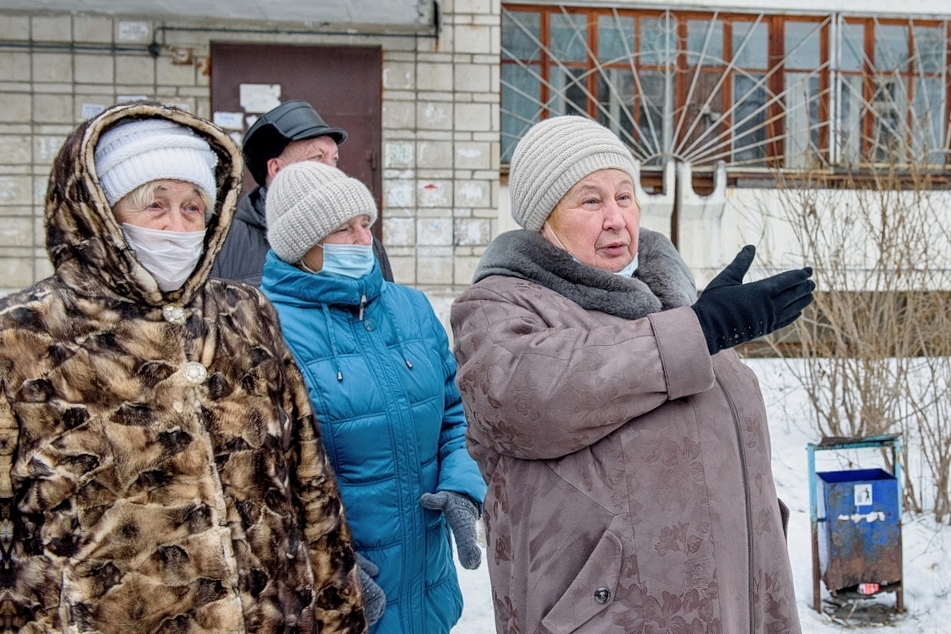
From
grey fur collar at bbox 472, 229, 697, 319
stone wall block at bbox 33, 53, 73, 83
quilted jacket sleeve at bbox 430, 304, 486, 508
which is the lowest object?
quilted jacket sleeve at bbox 430, 304, 486, 508

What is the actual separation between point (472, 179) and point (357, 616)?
Result: 6.01 metres

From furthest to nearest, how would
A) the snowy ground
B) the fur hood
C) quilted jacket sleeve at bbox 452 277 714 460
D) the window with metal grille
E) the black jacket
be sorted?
A: the window with metal grille
the snowy ground
the black jacket
the fur hood
quilted jacket sleeve at bbox 452 277 714 460

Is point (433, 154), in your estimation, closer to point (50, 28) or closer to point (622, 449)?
point (50, 28)

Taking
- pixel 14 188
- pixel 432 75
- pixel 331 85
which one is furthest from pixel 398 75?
pixel 14 188

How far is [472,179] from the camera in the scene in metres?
7.56

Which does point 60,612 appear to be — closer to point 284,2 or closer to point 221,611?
point 221,611

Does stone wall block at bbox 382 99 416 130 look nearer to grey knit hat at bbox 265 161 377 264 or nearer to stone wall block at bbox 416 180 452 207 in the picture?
stone wall block at bbox 416 180 452 207

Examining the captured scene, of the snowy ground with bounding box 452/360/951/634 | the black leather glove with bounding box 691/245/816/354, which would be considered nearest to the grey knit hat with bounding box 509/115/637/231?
the black leather glove with bounding box 691/245/816/354

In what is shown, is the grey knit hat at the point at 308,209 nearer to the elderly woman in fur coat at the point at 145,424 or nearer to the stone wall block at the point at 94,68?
the elderly woman in fur coat at the point at 145,424

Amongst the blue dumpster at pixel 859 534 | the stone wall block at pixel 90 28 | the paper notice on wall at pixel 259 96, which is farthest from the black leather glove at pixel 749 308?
the stone wall block at pixel 90 28

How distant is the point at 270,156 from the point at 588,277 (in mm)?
2088

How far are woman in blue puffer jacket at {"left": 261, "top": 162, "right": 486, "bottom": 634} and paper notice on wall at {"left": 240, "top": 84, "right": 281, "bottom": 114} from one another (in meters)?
5.48

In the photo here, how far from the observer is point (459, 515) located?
2.12m

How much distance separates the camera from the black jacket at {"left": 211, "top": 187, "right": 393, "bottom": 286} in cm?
298
